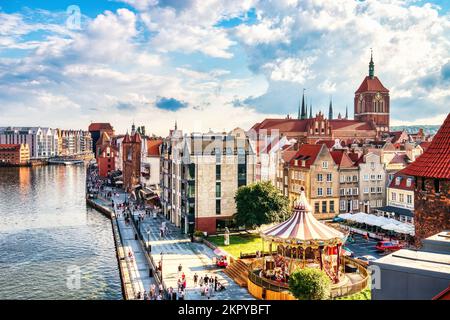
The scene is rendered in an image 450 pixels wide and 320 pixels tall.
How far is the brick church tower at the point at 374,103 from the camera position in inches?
5310

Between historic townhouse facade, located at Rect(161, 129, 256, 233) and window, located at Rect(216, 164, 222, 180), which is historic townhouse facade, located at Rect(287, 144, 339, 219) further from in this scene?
window, located at Rect(216, 164, 222, 180)

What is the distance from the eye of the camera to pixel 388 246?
3922 centimetres

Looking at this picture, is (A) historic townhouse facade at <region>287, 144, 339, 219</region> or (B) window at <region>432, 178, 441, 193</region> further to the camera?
(A) historic townhouse facade at <region>287, 144, 339, 219</region>

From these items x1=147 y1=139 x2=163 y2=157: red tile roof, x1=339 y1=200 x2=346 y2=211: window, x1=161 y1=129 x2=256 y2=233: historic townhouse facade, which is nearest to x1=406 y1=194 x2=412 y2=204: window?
x1=339 y1=200 x2=346 y2=211: window

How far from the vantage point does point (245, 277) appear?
32125mm

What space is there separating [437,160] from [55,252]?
3727cm

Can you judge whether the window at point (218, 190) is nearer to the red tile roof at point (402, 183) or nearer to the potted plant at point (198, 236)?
the potted plant at point (198, 236)

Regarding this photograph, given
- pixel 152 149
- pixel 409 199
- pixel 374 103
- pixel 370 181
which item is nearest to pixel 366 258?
pixel 409 199

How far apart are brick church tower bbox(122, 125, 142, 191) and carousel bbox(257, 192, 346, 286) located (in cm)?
5720

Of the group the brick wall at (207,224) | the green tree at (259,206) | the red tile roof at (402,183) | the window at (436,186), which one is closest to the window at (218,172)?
the green tree at (259,206)

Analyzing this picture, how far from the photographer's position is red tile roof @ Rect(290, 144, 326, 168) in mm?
57388
